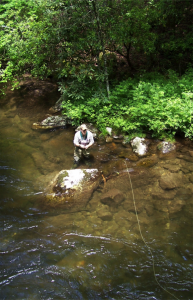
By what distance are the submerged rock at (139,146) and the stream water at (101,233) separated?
0.66 feet

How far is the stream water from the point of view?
12.0 feet

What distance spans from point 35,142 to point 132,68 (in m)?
7.22

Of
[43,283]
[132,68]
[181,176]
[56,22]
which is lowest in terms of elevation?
[43,283]

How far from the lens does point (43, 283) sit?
371 centimetres

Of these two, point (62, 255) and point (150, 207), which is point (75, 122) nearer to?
point (150, 207)

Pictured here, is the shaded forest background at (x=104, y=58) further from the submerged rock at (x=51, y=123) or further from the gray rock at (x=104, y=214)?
the gray rock at (x=104, y=214)

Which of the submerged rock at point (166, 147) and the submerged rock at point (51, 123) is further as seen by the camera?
the submerged rock at point (51, 123)

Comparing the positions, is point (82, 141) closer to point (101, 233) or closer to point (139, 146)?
point (139, 146)

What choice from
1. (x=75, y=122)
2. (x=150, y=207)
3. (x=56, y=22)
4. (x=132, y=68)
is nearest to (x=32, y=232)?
(x=150, y=207)

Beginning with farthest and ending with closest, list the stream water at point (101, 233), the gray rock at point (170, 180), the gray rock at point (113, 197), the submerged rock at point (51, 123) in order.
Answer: the submerged rock at point (51, 123)
the gray rock at point (170, 180)
the gray rock at point (113, 197)
the stream water at point (101, 233)

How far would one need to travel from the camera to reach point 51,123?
9.41m

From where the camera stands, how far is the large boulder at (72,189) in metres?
5.37

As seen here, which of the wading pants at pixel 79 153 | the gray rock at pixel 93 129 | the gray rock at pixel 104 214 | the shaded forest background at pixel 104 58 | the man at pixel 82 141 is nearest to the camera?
the gray rock at pixel 104 214

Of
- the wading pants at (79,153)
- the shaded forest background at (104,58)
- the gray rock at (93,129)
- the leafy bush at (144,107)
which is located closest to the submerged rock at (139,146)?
the shaded forest background at (104,58)
